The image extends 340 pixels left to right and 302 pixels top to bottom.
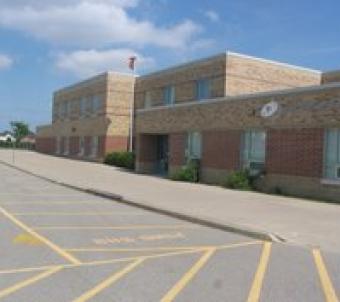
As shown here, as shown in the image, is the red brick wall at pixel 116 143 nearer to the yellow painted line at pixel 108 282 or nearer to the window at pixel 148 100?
the window at pixel 148 100

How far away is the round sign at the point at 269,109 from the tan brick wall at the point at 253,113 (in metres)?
0.16

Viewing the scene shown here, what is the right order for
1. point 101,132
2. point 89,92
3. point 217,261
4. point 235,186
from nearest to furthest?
point 217,261, point 235,186, point 101,132, point 89,92

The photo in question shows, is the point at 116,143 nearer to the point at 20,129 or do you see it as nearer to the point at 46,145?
the point at 46,145

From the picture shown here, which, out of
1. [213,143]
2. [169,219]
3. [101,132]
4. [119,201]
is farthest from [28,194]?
[101,132]

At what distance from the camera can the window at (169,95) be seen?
40419 millimetres

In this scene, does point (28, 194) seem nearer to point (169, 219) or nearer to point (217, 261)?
point (169, 219)

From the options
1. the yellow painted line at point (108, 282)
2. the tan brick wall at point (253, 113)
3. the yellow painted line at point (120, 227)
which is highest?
the tan brick wall at point (253, 113)

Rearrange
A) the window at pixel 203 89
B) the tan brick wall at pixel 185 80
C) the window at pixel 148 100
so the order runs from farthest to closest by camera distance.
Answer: the window at pixel 148 100 → the window at pixel 203 89 → the tan brick wall at pixel 185 80

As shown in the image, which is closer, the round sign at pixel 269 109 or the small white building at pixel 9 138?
the round sign at pixel 269 109

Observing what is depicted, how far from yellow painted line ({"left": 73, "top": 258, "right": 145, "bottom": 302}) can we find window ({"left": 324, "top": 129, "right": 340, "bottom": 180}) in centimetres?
1322

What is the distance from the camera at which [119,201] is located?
2077 cm

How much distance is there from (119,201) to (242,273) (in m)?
11.8

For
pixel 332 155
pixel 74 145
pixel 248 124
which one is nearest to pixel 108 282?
pixel 332 155

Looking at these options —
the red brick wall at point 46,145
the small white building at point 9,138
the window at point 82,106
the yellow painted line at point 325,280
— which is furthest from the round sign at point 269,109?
the small white building at point 9,138
